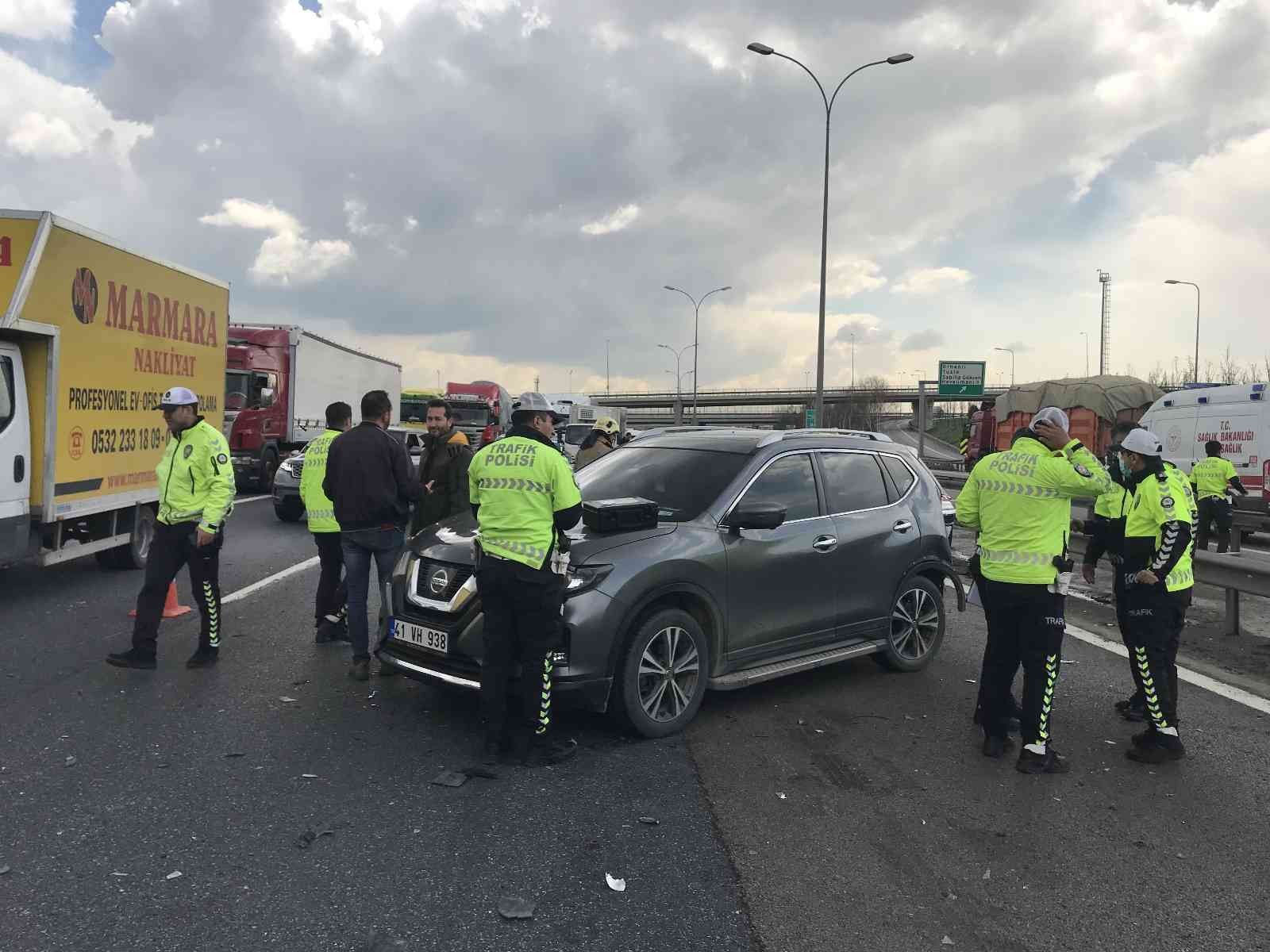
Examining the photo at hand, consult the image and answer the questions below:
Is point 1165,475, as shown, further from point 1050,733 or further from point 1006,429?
point 1006,429

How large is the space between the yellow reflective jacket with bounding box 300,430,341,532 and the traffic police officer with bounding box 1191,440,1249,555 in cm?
1112

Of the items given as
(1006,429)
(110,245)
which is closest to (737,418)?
(1006,429)

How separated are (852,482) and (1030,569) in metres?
1.59

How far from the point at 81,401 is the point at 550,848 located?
675cm

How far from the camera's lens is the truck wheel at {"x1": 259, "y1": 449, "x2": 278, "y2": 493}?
19.2m

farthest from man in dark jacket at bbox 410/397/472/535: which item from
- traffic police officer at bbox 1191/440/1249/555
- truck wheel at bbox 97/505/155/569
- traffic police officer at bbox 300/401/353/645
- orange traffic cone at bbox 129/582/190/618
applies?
traffic police officer at bbox 1191/440/1249/555

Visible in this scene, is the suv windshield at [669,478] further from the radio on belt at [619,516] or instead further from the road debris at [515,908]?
the road debris at [515,908]

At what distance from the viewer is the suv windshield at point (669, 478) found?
5586 millimetres

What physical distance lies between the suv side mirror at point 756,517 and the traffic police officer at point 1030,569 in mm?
1102

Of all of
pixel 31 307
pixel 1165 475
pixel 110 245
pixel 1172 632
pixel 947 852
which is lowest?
pixel 947 852

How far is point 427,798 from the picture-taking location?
422 cm

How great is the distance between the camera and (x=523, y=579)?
459cm

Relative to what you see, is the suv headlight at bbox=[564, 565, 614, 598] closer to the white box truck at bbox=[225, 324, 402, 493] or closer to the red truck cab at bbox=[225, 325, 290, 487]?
the white box truck at bbox=[225, 324, 402, 493]

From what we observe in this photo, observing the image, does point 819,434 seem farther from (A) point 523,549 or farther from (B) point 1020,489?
(A) point 523,549
